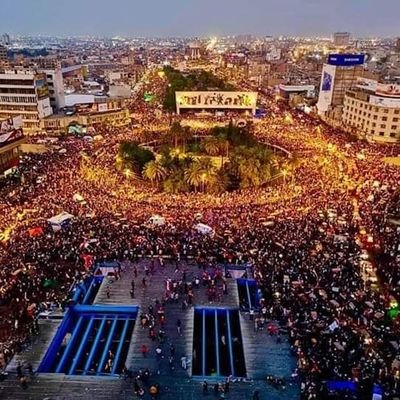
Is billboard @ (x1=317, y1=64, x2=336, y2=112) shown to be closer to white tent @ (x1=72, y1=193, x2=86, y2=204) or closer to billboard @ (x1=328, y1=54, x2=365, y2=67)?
billboard @ (x1=328, y1=54, x2=365, y2=67)

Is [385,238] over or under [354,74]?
under

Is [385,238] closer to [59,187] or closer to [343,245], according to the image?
[343,245]

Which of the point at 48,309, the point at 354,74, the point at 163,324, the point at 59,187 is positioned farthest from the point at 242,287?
the point at 354,74

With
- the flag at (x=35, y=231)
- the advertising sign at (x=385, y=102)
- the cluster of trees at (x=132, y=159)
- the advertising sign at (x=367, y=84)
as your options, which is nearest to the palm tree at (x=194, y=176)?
the cluster of trees at (x=132, y=159)

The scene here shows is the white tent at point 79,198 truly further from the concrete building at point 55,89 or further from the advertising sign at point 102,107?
the concrete building at point 55,89

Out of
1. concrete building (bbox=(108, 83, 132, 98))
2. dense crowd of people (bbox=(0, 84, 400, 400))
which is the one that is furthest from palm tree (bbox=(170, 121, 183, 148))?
concrete building (bbox=(108, 83, 132, 98))

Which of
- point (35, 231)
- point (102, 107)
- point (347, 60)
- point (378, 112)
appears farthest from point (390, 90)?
point (35, 231)

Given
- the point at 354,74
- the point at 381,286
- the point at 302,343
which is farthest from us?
the point at 354,74

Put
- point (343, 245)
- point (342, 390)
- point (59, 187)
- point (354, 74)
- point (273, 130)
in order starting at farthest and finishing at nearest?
1. point (354, 74)
2. point (273, 130)
3. point (59, 187)
4. point (343, 245)
5. point (342, 390)
